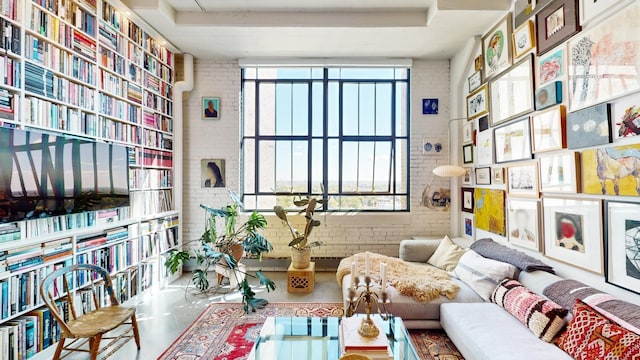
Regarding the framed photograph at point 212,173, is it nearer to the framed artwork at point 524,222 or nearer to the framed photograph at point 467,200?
the framed photograph at point 467,200

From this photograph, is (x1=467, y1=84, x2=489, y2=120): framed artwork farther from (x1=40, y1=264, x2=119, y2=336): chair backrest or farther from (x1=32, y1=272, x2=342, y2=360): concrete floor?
(x1=40, y1=264, x2=119, y2=336): chair backrest

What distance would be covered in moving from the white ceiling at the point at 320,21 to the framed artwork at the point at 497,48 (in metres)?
0.12

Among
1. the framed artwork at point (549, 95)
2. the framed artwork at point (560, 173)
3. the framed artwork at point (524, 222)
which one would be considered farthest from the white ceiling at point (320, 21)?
the framed artwork at point (524, 222)

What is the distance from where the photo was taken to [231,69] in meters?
4.69

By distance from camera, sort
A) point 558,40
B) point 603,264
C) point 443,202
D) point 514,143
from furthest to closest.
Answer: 1. point 443,202
2. point 514,143
3. point 558,40
4. point 603,264

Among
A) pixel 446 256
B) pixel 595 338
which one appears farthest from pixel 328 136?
pixel 595 338

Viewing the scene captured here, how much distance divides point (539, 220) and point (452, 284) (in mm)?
997

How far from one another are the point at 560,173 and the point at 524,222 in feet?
2.18

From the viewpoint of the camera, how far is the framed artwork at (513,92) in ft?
9.61

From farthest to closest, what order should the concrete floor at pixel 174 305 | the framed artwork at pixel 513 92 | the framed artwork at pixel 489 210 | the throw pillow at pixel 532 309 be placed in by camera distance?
the framed artwork at pixel 489 210
the framed artwork at pixel 513 92
the concrete floor at pixel 174 305
the throw pillow at pixel 532 309

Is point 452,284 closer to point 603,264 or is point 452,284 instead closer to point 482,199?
point 603,264

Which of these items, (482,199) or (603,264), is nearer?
(603,264)

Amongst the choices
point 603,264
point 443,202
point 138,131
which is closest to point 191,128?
point 138,131

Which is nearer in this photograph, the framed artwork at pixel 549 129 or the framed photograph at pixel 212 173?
the framed artwork at pixel 549 129
